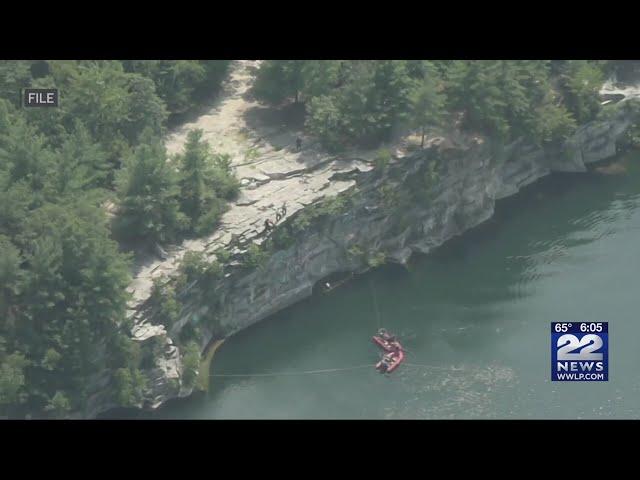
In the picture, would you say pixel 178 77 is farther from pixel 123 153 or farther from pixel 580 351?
pixel 580 351

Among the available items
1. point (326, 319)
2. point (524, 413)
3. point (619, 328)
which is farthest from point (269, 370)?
point (619, 328)

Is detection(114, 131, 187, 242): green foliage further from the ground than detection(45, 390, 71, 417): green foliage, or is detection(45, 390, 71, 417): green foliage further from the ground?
detection(114, 131, 187, 242): green foliage

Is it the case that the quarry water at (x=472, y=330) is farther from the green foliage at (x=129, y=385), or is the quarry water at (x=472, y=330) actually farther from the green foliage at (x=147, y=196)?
the green foliage at (x=147, y=196)

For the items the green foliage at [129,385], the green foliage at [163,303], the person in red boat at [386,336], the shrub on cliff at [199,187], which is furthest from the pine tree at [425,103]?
the green foliage at [129,385]

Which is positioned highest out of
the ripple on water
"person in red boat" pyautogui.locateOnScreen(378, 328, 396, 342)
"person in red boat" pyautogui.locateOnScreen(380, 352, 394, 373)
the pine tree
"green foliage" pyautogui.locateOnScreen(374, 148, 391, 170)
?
the pine tree

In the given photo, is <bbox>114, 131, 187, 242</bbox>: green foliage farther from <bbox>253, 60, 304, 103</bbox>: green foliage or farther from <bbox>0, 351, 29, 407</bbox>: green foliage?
<bbox>253, 60, 304, 103</bbox>: green foliage

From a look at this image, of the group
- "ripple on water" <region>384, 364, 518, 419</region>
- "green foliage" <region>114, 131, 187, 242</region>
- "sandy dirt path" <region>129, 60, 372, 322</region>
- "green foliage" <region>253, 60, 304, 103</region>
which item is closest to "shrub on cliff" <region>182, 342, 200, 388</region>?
"sandy dirt path" <region>129, 60, 372, 322</region>
